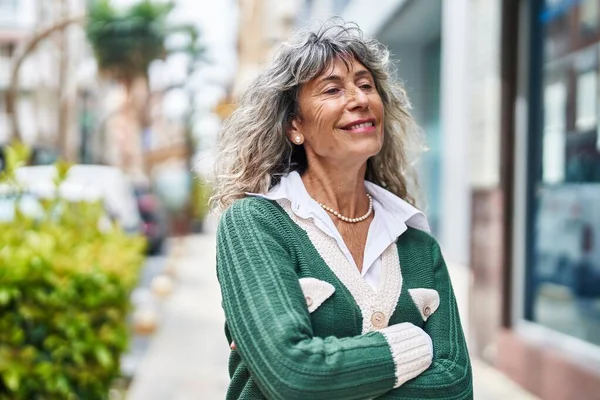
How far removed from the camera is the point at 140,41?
3297cm

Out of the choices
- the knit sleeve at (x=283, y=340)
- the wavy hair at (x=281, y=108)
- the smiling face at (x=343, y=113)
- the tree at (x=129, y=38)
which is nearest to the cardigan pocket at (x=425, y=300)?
the knit sleeve at (x=283, y=340)

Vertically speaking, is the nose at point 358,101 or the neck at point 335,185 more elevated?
the nose at point 358,101

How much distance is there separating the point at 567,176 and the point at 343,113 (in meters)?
4.15

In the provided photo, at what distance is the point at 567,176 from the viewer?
5.74 metres

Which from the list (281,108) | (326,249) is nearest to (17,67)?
(281,108)

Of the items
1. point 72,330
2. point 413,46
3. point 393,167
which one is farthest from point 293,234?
point 413,46

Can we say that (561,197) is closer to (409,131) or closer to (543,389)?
(543,389)

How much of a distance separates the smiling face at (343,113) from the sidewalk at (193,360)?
4154mm

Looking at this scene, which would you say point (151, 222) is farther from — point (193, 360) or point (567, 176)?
point (567, 176)

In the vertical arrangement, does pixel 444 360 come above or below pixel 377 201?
below

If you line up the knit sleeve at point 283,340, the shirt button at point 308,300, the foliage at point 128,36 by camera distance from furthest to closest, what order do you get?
1. the foliage at point 128,36
2. the shirt button at point 308,300
3. the knit sleeve at point 283,340

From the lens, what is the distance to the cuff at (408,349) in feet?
5.88

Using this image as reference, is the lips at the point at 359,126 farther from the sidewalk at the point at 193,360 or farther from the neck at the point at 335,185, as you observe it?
the sidewalk at the point at 193,360

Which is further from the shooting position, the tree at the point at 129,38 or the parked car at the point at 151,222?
the tree at the point at 129,38
